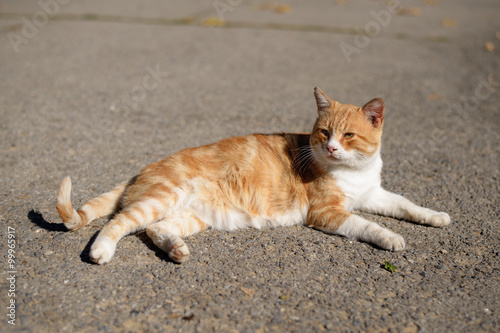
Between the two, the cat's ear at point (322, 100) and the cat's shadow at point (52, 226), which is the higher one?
the cat's ear at point (322, 100)

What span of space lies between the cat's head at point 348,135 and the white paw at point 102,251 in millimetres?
1713

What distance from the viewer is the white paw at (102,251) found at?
293 centimetres

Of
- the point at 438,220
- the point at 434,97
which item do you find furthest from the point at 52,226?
the point at 434,97

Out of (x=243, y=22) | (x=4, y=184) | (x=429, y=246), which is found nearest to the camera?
(x=429, y=246)

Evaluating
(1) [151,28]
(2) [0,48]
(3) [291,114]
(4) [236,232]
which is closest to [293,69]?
(3) [291,114]

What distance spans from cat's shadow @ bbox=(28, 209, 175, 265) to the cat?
10 centimetres

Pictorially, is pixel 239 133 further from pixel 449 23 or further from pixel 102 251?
pixel 449 23

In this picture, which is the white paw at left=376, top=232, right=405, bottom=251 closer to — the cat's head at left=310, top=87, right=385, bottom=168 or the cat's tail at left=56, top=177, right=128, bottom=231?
the cat's head at left=310, top=87, right=385, bottom=168

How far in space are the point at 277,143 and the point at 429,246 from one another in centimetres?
145

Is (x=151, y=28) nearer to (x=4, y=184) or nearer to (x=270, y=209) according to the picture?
(x=4, y=184)

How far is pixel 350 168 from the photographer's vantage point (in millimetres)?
3523

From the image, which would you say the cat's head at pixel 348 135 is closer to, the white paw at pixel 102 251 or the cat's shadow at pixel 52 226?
the white paw at pixel 102 251

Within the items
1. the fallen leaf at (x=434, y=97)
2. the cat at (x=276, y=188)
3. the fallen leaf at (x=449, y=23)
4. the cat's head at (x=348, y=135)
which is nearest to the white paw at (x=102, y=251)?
the cat at (x=276, y=188)

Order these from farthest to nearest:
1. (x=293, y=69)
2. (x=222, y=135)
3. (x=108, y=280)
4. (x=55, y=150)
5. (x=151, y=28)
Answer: (x=151, y=28), (x=293, y=69), (x=222, y=135), (x=55, y=150), (x=108, y=280)
